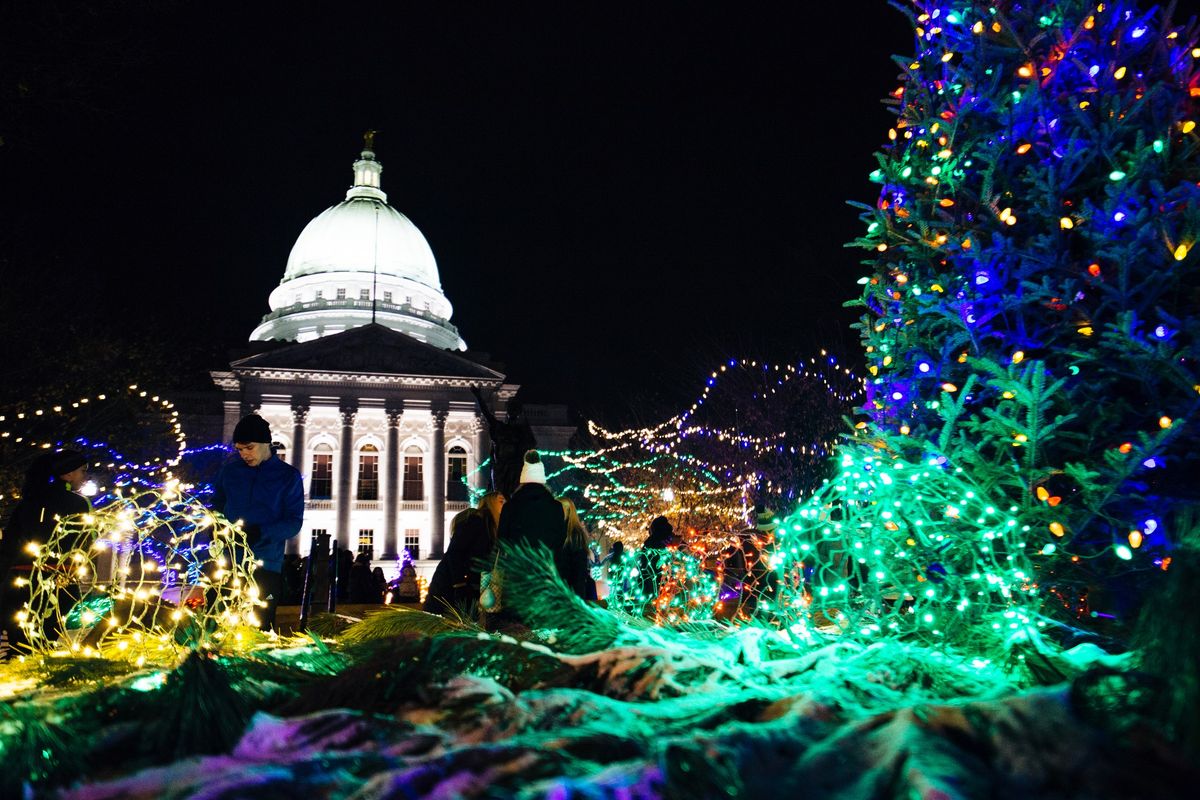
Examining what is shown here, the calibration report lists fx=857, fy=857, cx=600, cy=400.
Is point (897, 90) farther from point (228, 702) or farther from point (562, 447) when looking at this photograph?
point (562, 447)

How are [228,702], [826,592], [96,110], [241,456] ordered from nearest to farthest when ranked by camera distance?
1. [228,702]
2. [826,592]
3. [241,456]
4. [96,110]

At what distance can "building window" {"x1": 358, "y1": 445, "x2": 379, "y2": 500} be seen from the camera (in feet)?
176

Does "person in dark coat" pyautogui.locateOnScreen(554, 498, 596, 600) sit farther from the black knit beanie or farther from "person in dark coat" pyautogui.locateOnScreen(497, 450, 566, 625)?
the black knit beanie

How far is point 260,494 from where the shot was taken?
19.1ft

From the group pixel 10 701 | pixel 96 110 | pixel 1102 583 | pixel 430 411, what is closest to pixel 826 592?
pixel 1102 583

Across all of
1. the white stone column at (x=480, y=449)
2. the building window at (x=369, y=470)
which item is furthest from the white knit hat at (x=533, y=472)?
the building window at (x=369, y=470)

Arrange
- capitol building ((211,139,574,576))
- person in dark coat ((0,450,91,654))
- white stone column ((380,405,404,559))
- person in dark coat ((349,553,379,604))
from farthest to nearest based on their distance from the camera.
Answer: white stone column ((380,405,404,559)), capitol building ((211,139,574,576)), person in dark coat ((349,553,379,604)), person in dark coat ((0,450,91,654))

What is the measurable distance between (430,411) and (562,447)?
8.95 metres

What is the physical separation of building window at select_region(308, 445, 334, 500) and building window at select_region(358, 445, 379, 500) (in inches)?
70.7

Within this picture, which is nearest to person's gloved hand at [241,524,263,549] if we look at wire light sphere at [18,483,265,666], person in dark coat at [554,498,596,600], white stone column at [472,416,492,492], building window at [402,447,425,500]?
wire light sphere at [18,483,265,666]

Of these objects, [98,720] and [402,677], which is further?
[402,677]

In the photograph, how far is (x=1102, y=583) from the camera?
382 centimetres

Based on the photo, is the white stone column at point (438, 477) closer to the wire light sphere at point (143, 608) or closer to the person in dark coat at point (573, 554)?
the person in dark coat at point (573, 554)

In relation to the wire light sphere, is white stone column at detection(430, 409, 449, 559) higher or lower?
higher
